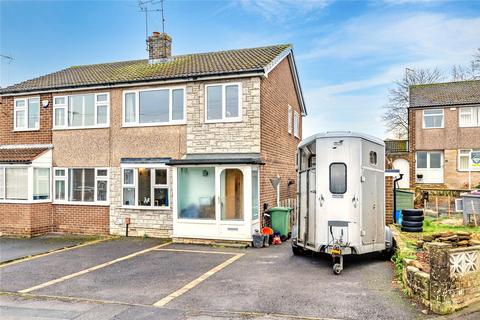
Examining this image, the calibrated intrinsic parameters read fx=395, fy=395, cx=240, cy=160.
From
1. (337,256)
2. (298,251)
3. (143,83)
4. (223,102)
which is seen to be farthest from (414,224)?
(143,83)

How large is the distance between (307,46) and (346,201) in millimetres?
11202

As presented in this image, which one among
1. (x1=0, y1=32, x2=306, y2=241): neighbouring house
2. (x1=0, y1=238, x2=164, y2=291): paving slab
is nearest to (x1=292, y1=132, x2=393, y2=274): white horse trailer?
(x1=0, y1=32, x2=306, y2=241): neighbouring house

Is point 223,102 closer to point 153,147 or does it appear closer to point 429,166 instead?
point 153,147

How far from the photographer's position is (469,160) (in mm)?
27391

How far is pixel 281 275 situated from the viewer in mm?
8570

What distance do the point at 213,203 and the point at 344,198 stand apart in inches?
195

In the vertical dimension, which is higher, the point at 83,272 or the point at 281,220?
the point at 281,220

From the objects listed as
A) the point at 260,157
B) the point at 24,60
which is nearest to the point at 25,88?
the point at 24,60

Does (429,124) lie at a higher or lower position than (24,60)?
lower

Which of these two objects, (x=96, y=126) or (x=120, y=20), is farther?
(x=120, y=20)

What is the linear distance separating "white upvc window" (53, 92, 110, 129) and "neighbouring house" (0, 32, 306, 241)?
0.13 feet

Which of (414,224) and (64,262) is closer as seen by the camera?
(64,262)

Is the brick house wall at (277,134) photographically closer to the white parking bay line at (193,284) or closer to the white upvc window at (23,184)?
the white parking bay line at (193,284)

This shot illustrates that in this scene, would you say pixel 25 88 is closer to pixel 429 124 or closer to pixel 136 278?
pixel 136 278
